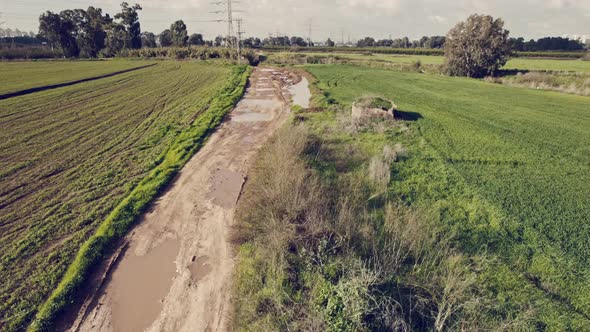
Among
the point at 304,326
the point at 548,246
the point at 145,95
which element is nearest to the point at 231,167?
the point at 304,326

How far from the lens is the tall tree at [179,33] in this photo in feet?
321

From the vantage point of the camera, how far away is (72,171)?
13.4 metres

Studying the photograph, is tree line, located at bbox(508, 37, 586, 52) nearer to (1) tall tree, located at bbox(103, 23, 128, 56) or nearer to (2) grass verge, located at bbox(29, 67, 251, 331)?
(2) grass verge, located at bbox(29, 67, 251, 331)

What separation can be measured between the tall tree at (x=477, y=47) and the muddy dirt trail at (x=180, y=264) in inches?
1686

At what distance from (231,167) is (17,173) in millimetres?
8397

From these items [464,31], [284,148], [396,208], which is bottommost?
[396,208]

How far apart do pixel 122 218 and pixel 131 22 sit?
103 metres

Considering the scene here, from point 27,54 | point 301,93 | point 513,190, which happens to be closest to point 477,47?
point 301,93

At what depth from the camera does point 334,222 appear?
30.9 feet

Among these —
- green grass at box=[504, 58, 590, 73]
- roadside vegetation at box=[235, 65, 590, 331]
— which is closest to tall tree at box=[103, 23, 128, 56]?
green grass at box=[504, 58, 590, 73]

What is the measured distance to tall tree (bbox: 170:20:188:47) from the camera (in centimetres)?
9794

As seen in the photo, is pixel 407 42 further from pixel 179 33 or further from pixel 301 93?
pixel 301 93

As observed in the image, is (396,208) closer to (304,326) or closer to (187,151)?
(304,326)

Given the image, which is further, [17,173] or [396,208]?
[17,173]
